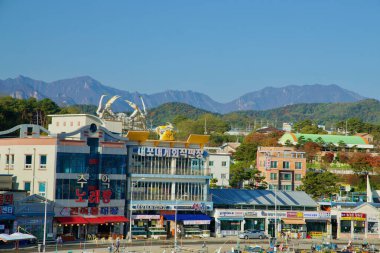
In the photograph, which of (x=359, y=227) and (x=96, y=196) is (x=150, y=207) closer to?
(x=96, y=196)

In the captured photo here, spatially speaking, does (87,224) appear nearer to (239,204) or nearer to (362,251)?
(239,204)

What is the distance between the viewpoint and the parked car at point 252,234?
89625 millimetres

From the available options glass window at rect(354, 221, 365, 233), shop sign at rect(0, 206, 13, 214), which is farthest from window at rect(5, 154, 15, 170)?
glass window at rect(354, 221, 365, 233)

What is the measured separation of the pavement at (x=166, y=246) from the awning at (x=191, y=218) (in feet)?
8.85

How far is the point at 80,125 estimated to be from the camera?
8662 centimetres

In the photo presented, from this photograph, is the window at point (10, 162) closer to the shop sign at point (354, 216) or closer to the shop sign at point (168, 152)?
the shop sign at point (168, 152)

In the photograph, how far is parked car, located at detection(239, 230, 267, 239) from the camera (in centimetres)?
8962

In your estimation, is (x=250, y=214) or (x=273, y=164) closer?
(x=250, y=214)

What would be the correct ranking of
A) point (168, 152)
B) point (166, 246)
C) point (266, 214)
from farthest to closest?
1. point (266, 214)
2. point (168, 152)
3. point (166, 246)

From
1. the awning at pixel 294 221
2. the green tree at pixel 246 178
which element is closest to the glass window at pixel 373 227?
the awning at pixel 294 221

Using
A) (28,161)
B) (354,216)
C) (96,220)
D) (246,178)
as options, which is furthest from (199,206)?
(246,178)

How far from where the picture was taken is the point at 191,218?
88438mm

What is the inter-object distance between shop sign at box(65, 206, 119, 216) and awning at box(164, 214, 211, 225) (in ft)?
23.7

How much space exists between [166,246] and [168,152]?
1469 centimetres
